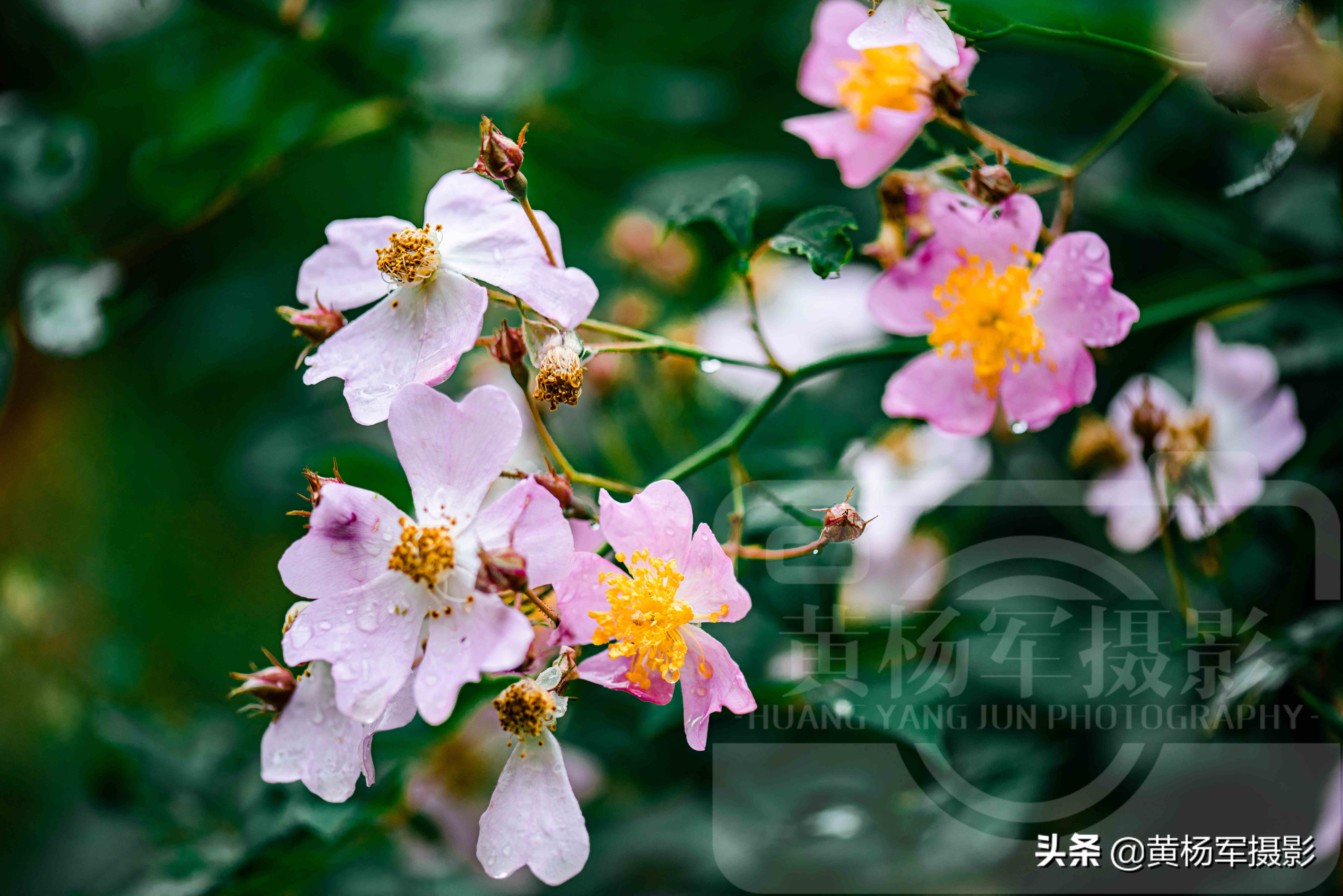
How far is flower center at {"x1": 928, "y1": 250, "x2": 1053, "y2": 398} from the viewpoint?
2.49 ft

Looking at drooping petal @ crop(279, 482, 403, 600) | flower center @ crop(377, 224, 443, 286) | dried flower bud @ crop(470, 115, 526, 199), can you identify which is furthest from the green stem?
drooping petal @ crop(279, 482, 403, 600)

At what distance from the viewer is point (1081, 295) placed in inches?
29.1

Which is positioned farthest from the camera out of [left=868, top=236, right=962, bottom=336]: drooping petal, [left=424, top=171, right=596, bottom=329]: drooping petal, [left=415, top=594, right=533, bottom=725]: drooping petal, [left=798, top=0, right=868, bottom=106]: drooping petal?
[left=798, top=0, right=868, bottom=106]: drooping petal

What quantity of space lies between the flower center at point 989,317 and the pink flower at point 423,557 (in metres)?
0.38

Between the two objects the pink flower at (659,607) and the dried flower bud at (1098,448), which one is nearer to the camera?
the pink flower at (659,607)

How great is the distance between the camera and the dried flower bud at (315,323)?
0.72 metres

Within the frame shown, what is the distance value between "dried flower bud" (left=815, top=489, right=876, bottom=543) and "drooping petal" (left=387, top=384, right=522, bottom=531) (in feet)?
0.79

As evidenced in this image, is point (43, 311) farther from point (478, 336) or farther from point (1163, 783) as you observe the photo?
point (1163, 783)

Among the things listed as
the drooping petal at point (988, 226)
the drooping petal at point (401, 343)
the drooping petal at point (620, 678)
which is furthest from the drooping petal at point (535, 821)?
the drooping petal at point (988, 226)

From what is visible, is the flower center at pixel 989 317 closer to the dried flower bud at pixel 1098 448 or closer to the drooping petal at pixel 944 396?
the drooping petal at pixel 944 396

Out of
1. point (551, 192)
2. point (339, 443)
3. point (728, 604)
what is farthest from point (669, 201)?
point (728, 604)

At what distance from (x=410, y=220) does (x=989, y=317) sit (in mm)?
823

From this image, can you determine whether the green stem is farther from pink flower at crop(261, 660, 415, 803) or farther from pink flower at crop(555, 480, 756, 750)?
pink flower at crop(261, 660, 415, 803)

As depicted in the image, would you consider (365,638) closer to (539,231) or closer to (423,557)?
(423,557)
